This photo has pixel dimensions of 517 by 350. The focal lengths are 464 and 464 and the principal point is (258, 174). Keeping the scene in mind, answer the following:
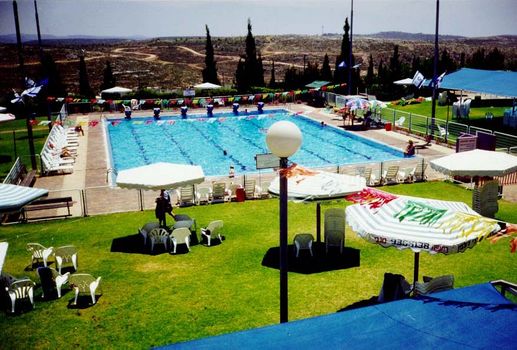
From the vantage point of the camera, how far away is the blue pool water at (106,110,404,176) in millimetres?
26172

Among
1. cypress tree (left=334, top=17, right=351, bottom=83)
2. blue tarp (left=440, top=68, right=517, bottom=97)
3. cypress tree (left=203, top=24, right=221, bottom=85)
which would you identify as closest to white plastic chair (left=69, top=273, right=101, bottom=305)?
blue tarp (left=440, top=68, right=517, bottom=97)

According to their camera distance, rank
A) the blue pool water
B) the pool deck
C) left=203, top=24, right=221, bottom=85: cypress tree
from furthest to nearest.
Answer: left=203, top=24, right=221, bottom=85: cypress tree → the blue pool water → the pool deck

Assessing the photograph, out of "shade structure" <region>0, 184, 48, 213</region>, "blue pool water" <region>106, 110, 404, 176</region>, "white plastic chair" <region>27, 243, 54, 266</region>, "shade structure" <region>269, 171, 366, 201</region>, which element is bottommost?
"blue pool water" <region>106, 110, 404, 176</region>

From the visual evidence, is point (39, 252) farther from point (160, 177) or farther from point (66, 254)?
point (160, 177)

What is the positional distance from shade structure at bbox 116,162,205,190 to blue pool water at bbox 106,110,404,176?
10501 millimetres

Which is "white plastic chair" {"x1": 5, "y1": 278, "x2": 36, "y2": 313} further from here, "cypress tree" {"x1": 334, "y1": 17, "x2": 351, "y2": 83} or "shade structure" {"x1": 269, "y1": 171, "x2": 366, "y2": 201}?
"cypress tree" {"x1": 334, "y1": 17, "x2": 351, "y2": 83}

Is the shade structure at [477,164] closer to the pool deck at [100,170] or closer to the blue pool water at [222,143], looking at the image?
the pool deck at [100,170]

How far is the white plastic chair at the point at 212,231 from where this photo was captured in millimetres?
13248

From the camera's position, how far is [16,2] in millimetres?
20219

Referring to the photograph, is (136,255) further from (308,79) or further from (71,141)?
(308,79)

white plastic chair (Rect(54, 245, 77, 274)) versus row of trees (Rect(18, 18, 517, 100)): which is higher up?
row of trees (Rect(18, 18, 517, 100))

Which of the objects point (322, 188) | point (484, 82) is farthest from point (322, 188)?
point (484, 82)

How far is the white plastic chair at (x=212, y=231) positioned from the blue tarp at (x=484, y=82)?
21521 millimetres

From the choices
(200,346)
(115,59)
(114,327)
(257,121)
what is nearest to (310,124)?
(257,121)
